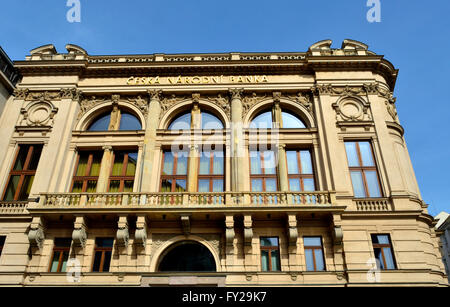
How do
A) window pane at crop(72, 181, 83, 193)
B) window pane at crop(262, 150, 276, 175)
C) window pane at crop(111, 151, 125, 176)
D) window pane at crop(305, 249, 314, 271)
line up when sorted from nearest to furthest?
window pane at crop(305, 249, 314, 271)
window pane at crop(72, 181, 83, 193)
window pane at crop(262, 150, 276, 175)
window pane at crop(111, 151, 125, 176)

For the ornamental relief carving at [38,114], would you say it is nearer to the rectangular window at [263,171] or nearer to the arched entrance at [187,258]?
the arched entrance at [187,258]

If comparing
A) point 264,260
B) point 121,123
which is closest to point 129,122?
point 121,123

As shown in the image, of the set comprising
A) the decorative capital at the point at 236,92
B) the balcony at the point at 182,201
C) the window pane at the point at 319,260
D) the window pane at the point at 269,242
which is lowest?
the window pane at the point at 319,260

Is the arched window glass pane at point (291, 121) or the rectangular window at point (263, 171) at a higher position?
the arched window glass pane at point (291, 121)

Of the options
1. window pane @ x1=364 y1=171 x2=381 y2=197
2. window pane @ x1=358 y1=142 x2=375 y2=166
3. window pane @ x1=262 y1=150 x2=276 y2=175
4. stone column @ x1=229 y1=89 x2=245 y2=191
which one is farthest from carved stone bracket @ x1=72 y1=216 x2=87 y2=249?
window pane @ x1=358 y1=142 x2=375 y2=166

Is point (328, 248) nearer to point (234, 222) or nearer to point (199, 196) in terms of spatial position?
point (234, 222)

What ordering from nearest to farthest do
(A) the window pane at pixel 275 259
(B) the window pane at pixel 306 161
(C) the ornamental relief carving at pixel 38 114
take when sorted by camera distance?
(A) the window pane at pixel 275 259 < (B) the window pane at pixel 306 161 < (C) the ornamental relief carving at pixel 38 114

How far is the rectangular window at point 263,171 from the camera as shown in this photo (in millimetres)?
19984

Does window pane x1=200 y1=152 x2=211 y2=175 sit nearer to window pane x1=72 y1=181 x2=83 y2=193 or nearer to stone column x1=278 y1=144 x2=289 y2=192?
stone column x1=278 y1=144 x2=289 y2=192

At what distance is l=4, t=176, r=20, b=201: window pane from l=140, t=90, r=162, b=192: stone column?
7701 mm

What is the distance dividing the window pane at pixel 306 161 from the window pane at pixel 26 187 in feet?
54.0

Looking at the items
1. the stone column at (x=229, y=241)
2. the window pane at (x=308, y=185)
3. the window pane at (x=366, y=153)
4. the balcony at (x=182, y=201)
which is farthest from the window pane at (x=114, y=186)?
the window pane at (x=366, y=153)

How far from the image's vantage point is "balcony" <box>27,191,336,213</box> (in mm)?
17219
